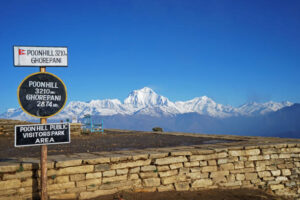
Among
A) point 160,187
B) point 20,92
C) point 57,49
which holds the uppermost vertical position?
point 57,49

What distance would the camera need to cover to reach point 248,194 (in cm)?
831

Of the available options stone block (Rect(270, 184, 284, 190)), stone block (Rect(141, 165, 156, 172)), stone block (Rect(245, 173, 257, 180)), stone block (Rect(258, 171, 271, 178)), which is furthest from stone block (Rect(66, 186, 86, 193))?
stone block (Rect(270, 184, 284, 190))

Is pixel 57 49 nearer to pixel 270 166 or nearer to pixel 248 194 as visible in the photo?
pixel 248 194

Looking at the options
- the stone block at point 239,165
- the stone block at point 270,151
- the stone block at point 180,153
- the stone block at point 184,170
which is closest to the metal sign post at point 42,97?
the stone block at point 180,153

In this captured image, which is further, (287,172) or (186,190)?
(287,172)

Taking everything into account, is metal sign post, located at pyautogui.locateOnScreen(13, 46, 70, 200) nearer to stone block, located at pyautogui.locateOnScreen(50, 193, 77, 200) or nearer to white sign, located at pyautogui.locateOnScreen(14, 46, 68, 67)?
white sign, located at pyautogui.locateOnScreen(14, 46, 68, 67)

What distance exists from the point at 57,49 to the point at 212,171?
6.05 m

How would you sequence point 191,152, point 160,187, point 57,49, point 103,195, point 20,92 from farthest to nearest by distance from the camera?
point 191,152 < point 160,187 < point 103,195 < point 57,49 < point 20,92

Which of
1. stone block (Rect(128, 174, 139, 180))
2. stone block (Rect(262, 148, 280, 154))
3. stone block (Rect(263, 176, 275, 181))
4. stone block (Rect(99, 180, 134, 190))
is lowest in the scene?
stone block (Rect(263, 176, 275, 181))

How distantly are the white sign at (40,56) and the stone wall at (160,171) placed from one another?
7.90 feet

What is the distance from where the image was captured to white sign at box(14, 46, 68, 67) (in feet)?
18.0

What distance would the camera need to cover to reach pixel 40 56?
5.65m

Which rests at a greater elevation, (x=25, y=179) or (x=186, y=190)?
(x=25, y=179)

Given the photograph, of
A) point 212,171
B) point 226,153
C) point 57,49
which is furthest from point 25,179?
point 226,153
